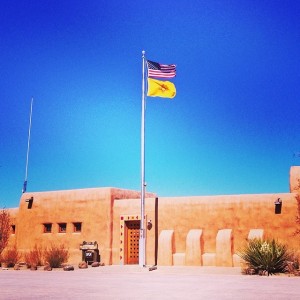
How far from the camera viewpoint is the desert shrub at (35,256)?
23.4 m

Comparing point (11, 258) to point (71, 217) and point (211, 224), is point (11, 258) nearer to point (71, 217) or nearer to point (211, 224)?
point (71, 217)

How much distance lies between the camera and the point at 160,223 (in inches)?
910

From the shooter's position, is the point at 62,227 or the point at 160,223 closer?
the point at 160,223

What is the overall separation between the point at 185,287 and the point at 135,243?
11917mm

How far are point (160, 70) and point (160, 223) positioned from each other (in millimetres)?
7903

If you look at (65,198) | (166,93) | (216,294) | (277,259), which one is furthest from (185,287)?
(65,198)

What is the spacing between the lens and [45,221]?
26250mm

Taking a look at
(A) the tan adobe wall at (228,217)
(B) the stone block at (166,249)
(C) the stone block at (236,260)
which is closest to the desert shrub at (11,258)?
(B) the stone block at (166,249)

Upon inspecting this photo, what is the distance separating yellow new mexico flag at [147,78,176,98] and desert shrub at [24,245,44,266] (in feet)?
34.9

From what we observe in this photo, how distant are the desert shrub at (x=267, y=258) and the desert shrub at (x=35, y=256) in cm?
1173

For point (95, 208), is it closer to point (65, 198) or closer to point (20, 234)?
point (65, 198)

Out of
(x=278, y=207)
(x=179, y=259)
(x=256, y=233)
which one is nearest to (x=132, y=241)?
(x=179, y=259)

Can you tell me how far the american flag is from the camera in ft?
70.4

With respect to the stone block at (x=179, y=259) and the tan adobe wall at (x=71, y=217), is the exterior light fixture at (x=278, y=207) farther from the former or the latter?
the tan adobe wall at (x=71, y=217)
